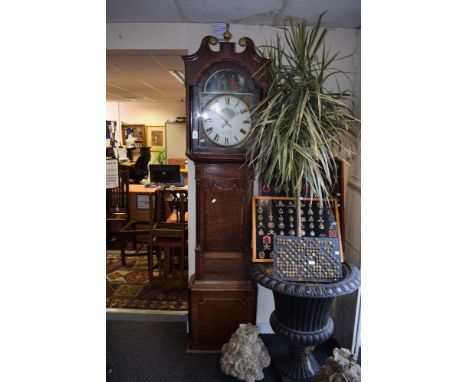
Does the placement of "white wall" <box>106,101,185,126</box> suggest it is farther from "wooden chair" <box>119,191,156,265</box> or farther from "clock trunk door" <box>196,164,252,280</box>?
"clock trunk door" <box>196,164,252,280</box>

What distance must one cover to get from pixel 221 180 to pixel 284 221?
1.68ft

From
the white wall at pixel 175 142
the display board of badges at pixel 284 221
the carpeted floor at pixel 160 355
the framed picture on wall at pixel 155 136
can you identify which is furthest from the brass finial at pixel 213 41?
the framed picture on wall at pixel 155 136

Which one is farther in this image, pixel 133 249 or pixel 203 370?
pixel 133 249

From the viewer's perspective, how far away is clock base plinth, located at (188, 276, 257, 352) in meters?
2.26

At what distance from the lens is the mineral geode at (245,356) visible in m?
2.09

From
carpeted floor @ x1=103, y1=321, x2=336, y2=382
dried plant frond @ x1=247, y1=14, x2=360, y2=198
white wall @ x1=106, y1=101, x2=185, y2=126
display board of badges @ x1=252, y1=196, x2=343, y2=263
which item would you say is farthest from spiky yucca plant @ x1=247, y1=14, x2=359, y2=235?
white wall @ x1=106, y1=101, x2=185, y2=126

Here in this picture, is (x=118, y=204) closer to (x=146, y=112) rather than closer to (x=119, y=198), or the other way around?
(x=119, y=198)

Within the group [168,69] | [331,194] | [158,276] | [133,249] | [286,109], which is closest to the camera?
[286,109]

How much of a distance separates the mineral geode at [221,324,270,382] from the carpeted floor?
11 cm

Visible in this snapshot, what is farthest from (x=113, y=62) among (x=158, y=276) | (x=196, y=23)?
(x=158, y=276)

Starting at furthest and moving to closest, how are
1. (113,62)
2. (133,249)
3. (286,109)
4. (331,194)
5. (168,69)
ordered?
1. (133,249)
2. (168,69)
3. (113,62)
4. (331,194)
5. (286,109)

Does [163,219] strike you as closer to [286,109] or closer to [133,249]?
[133,249]

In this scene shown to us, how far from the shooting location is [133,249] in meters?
4.74

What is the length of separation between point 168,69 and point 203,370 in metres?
3.57
